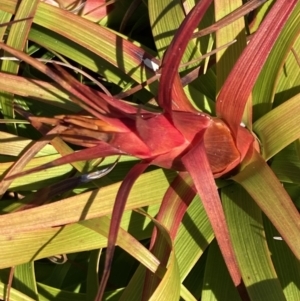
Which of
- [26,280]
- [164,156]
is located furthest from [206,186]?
[26,280]

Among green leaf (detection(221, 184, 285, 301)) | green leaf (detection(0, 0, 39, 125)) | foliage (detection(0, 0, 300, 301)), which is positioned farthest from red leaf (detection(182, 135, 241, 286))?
green leaf (detection(0, 0, 39, 125))

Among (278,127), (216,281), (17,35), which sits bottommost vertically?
(216,281)

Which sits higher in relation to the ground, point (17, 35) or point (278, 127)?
point (17, 35)

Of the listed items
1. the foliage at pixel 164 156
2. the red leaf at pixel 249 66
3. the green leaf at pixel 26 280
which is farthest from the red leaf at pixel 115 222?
the green leaf at pixel 26 280

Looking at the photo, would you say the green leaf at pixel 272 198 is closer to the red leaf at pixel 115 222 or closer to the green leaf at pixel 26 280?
the red leaf at pixel 115 222

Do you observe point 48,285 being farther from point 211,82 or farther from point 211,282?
point 211,82

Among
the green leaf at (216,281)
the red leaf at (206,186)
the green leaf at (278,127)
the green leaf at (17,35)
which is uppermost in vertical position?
the green leaf at (17,35)

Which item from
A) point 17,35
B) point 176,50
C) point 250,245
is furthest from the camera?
point 17,35

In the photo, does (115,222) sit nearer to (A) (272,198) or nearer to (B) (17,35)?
(A) (272,198)
